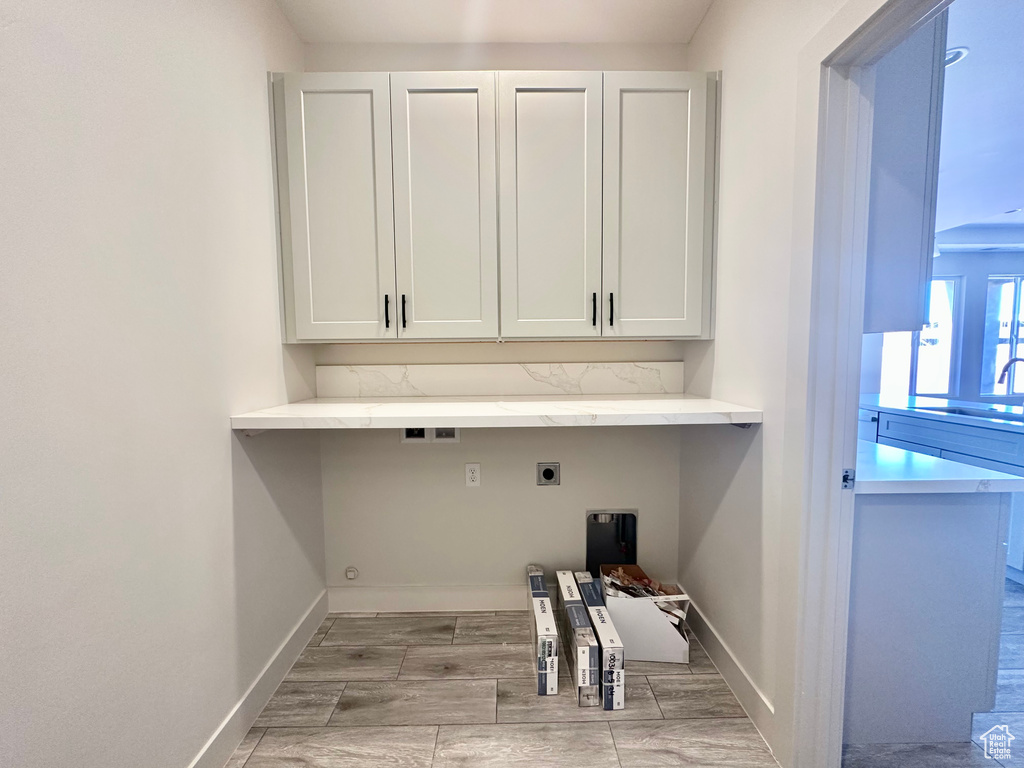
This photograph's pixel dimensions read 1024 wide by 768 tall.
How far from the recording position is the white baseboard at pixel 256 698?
4.03ft

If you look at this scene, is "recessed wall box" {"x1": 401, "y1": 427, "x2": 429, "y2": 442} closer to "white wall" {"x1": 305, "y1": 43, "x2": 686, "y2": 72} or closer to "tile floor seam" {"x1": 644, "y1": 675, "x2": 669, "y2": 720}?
"tile floor seam" {"x1": 644, "y1": 675, "x2": 669, "y2": 720}

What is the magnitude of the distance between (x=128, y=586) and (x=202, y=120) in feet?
3.95

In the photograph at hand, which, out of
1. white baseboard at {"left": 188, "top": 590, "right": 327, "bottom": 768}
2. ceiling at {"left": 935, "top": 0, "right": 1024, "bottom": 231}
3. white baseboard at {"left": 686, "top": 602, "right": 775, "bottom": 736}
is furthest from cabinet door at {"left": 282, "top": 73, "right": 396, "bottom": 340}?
ceiling at {"left": 935, "top": 0, "right": 1024, "bottom": 231}

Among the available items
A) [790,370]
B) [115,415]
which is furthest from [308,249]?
[790,370]

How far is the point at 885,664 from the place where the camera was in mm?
1251

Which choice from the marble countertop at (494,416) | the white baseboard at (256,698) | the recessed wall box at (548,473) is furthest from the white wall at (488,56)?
the white baseboard at (256,698)

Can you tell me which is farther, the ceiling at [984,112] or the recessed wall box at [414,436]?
the recessed wall box at [414,436]

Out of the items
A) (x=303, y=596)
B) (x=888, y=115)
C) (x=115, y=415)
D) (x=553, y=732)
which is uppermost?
(x=888, y=115)

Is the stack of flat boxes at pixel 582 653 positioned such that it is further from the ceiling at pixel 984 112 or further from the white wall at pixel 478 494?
the ceiling at pixel 984 112

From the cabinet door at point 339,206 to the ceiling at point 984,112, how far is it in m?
2.00

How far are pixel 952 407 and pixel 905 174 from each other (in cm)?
237

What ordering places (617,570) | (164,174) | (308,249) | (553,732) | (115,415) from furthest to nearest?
(617,570), (308,249), (553,732), (164,174), (115,415)

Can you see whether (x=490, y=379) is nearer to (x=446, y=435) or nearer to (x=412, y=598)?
(x=446, y=435)

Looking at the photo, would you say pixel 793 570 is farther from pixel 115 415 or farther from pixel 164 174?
pixel 164 174
